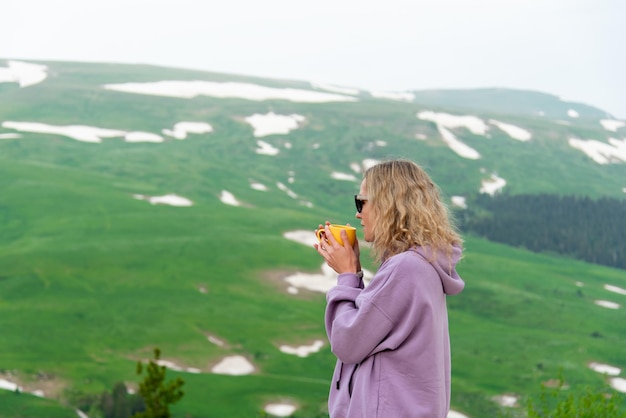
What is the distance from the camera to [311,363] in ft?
135

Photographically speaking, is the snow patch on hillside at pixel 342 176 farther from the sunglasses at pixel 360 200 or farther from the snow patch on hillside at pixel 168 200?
the sunglasses at pixel 360 200

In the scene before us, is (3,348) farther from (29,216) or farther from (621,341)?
(621,341)

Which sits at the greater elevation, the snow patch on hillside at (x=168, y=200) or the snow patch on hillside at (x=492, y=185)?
the snow patch on hillside at (x=168, y=200)

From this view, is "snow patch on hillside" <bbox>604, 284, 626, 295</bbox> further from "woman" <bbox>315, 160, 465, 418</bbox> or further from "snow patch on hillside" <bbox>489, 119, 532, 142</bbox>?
"woman" <bbox>315, 160, 465, 418</bbox>

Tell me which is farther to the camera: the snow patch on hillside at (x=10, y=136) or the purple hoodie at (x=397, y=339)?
the snow patch on hillside at (x=10, y=136)

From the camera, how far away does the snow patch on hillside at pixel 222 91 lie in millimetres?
110938

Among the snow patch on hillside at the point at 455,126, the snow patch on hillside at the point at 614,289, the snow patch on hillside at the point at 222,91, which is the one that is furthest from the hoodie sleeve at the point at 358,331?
the snow patch on hillside at the point at 222,91

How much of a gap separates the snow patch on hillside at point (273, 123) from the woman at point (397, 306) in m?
88.6

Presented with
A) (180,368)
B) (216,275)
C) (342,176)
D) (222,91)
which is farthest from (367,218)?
(222,91)

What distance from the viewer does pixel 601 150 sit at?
113 meters

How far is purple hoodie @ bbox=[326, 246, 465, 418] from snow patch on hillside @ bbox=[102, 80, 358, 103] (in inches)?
4141

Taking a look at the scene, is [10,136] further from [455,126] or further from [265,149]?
[455,126]

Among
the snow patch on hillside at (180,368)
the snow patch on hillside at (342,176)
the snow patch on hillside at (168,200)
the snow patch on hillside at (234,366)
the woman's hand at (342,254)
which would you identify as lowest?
the snow patch on hillside at (234,366)

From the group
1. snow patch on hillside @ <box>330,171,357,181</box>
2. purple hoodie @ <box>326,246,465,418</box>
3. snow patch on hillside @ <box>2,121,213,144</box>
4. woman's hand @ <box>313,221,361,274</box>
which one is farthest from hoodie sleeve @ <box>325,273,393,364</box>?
snow patch on hillside @ <box>2,121,213,144</box>
